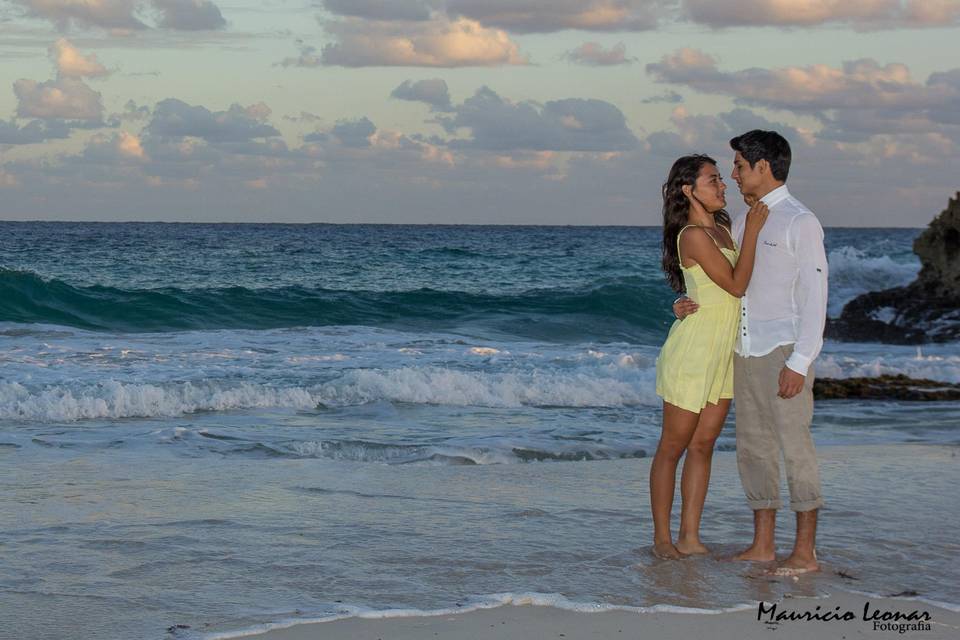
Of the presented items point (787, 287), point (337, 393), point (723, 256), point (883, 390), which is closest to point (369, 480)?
point (723, 256)

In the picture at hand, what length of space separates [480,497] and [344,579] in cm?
195

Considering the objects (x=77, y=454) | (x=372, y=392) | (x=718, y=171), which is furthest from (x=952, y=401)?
(x=77, y=454)

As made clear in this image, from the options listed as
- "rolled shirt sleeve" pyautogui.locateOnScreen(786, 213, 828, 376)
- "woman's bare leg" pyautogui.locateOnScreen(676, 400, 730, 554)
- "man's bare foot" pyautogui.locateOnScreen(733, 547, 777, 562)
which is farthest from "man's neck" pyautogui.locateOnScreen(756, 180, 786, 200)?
"man's bare foot" pyautogui.locateOnScreen(733, 547, 777, 562)

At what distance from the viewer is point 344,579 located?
489cm

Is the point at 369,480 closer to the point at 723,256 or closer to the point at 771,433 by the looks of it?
the point at 771,433

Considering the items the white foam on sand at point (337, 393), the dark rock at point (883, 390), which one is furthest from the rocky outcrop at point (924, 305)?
the white foam on sand at point (337, 393)

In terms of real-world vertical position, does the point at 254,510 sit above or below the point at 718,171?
below

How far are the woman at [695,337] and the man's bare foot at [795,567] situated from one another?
1.45 ft

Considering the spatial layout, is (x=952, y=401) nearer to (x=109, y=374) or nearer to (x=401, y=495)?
(x=401, y=495)

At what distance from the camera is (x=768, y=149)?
496 cm

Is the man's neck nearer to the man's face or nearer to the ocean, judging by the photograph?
the man's face

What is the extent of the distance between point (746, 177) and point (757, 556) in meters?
1.74

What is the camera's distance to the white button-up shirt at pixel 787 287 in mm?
4816

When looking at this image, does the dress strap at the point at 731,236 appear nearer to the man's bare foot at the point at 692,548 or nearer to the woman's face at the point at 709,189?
the woman's face at the point at 709,189
